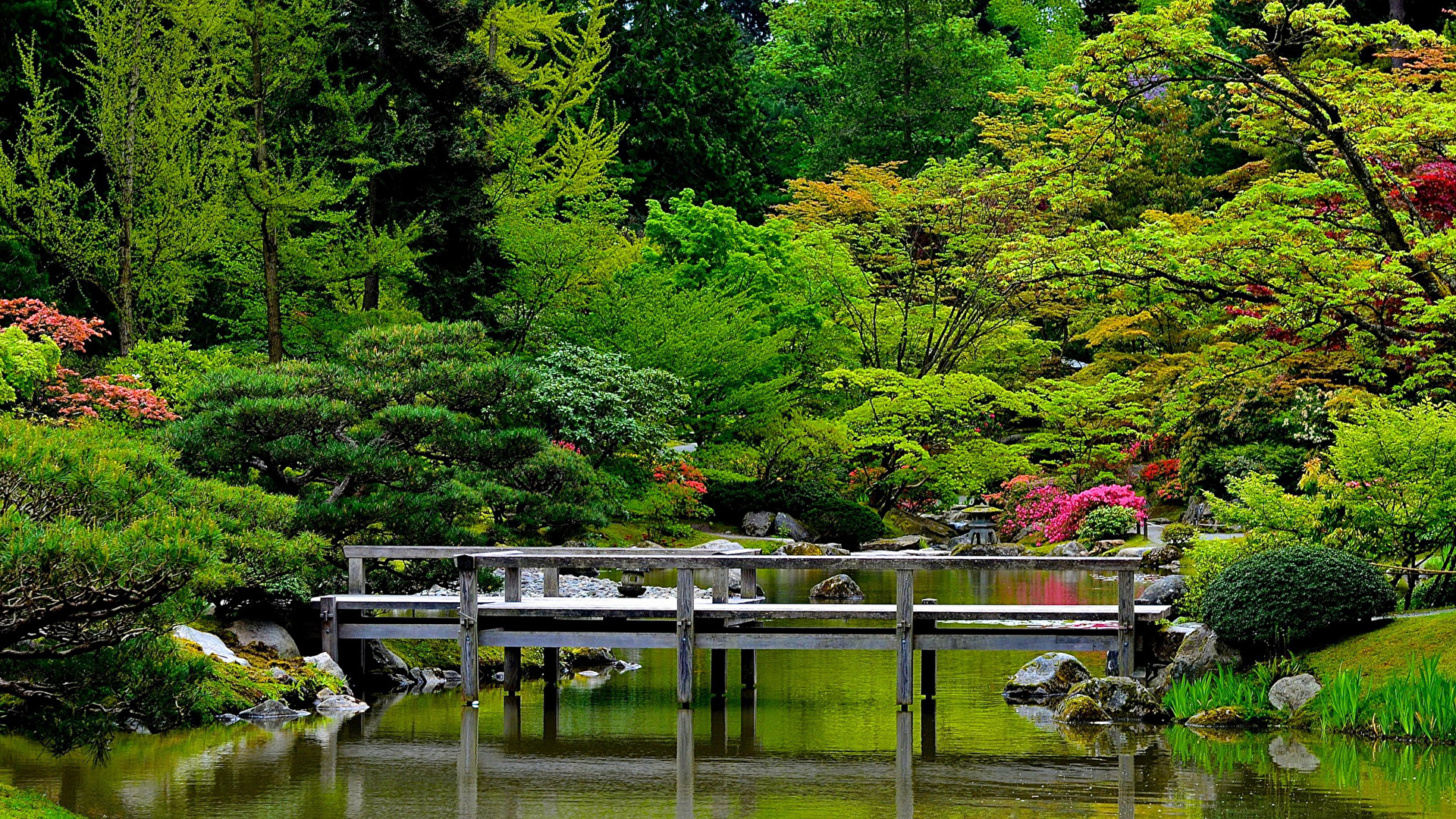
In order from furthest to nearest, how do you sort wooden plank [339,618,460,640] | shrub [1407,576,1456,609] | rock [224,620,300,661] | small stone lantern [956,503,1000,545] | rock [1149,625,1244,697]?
small stone lantern [956,503,1000,545] < wooden plank [339,618,460,640] < rock [224,620,300,661] < shrub [1407,576,1456,609] < rock [1149,625,1244,697]

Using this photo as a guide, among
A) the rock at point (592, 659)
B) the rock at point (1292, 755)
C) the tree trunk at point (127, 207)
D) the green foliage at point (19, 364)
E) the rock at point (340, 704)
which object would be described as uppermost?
the tree trunk at point (127, 207)

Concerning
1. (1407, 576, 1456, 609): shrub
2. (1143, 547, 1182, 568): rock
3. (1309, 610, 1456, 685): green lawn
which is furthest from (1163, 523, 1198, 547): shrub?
(1309, 610, 1456, 685): green lawn

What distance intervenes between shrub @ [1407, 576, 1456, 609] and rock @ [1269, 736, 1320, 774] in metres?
2.61

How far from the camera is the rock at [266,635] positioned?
13344 mm

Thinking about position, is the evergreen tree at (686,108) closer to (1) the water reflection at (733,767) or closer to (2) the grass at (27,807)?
(1) the water reflection at (733,767)

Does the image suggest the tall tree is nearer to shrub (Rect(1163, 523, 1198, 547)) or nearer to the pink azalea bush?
the pink azalea bush

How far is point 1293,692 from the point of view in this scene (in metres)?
11.6

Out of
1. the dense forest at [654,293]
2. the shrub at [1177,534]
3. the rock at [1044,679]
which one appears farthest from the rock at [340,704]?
the shrub at [1177,534]

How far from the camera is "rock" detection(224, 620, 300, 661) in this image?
13.3 meters

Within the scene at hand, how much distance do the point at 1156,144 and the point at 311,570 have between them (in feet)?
83.5

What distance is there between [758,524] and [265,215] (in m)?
10.9

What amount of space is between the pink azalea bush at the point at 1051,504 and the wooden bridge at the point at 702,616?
13208 millimetres

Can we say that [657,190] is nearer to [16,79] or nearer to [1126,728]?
[16,79]

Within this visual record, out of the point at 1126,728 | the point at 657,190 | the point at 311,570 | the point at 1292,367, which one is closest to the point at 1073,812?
the point at 1126,728
